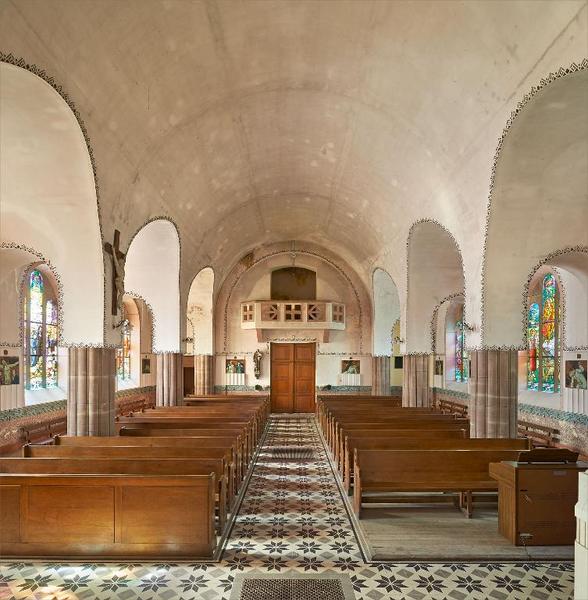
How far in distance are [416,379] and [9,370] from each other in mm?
11217

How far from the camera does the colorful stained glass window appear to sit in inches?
860

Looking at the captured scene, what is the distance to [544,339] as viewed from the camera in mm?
16406

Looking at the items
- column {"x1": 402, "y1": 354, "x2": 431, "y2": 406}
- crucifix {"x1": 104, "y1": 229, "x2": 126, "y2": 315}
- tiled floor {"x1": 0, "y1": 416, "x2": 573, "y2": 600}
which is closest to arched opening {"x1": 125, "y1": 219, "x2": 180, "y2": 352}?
crucifix {"x1": 104, "y1": 229, "x2": 126, "y2": 315}

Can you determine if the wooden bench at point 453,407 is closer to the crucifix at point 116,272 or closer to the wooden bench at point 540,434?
the wooden bench at point 540,434

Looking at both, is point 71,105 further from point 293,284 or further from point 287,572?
point 293,284

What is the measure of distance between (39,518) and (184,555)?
5.70ft

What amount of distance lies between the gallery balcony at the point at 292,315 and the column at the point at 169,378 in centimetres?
719

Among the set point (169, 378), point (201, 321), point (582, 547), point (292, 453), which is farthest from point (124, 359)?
point (582, 547)

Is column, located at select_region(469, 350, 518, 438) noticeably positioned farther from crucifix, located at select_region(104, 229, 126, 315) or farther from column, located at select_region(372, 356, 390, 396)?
column, located at select_region(372, 356, 390, 396)

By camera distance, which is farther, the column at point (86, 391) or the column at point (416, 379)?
the column at point (416, 379)

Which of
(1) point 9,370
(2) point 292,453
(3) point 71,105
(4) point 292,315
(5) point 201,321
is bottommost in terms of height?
(2) point 292,453

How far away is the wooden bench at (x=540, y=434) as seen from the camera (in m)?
14.0

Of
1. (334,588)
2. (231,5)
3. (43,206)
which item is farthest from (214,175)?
(334,588)

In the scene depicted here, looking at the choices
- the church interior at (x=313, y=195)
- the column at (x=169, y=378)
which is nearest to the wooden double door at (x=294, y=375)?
the church interior at (x=313, y=195)
